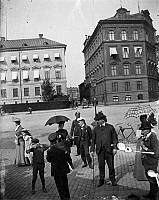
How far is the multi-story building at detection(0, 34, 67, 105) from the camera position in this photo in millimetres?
3250

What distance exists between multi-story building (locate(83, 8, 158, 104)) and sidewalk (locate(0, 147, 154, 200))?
1090mm

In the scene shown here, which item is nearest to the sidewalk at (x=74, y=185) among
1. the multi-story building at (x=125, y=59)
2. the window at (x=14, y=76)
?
the window at (x=14, y=76)

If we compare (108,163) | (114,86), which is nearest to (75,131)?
(108,163)

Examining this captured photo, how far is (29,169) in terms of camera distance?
3.56 m

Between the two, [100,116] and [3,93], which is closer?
[3,93]

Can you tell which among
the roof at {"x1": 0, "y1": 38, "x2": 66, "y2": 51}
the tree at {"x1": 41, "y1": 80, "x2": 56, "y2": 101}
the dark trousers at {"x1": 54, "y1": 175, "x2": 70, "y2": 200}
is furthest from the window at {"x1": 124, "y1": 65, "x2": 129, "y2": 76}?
the dark trousers at {"x1": 54, "y1": 175, "x2": 70, "y2": 200}

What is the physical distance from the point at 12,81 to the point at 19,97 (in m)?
0.24

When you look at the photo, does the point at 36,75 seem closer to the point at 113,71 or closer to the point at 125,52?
the point at 113,71

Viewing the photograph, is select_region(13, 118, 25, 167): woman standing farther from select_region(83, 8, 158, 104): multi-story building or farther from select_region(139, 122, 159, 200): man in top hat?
select_region(139, 122, 159, 200): man in top hat

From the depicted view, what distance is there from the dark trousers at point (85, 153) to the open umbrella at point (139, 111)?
768mm

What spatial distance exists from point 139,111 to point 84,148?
39.6 inches

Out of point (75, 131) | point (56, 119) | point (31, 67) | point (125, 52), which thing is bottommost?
point (75, 131)

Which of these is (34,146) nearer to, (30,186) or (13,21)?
(30,186)

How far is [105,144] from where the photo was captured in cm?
335
